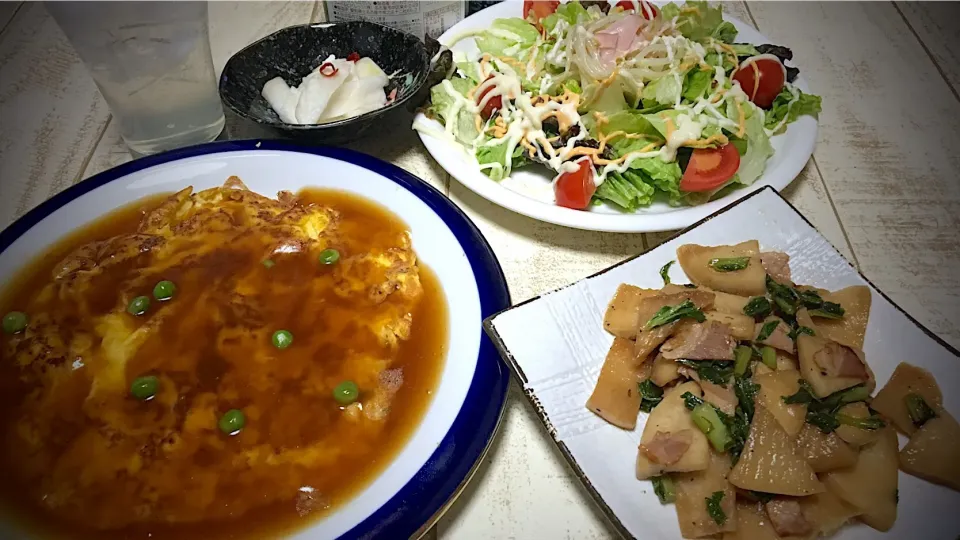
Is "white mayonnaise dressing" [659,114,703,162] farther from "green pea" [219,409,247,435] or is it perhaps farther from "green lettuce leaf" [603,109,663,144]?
"green pea" [219,409,247,435]

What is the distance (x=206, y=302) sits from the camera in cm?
164

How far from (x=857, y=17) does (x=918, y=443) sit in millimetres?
2366

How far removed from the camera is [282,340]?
155 cm

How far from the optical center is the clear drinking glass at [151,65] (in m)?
1.77

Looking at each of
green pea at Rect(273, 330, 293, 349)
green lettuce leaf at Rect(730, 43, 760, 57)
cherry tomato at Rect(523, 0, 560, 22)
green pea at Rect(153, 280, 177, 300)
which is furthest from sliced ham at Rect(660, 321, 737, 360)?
cherry tomato at Rect(523, 0, 560, 22)

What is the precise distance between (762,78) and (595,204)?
2.65 ft

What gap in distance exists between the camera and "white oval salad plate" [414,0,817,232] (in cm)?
175

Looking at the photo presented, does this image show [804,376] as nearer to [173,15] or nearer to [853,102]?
[853,102]

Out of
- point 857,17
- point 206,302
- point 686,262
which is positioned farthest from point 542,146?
point 857,17

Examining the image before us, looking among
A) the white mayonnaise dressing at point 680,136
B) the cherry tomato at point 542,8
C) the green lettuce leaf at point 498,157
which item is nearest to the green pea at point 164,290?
the green lettuce leaf at point 498,157

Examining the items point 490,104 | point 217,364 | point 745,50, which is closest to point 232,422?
point 217,364

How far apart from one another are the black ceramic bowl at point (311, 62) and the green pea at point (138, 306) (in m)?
0.67

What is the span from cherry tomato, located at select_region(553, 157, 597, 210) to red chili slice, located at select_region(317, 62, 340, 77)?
0.82m

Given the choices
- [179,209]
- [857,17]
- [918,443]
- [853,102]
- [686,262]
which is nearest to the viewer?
[918,443]
